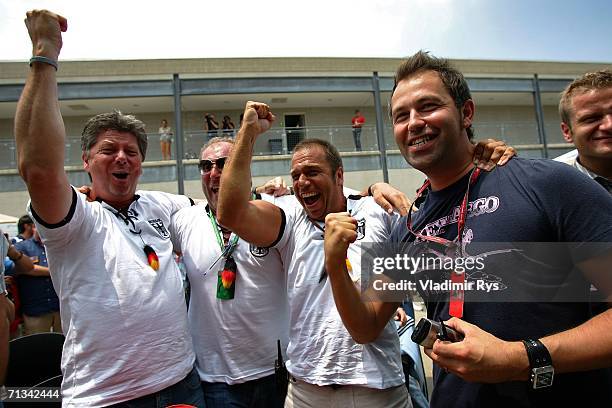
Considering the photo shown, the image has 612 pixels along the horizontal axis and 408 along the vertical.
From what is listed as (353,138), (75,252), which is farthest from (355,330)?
(353,138)

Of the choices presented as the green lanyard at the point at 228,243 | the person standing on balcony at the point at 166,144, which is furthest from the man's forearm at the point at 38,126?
the person standing on balcony at the point at 166,144

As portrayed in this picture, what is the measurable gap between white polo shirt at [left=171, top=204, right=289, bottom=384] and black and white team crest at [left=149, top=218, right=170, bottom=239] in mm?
236

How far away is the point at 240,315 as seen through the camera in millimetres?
2363

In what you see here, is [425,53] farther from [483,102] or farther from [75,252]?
[483,102]

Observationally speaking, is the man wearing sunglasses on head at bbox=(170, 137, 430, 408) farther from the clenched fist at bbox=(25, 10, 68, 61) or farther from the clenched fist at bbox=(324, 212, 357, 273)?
the clenched fist at bbox=(25, 10, 68, 61)

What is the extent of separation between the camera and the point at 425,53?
1812mm

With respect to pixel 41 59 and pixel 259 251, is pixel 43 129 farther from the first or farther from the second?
pixel 259 251

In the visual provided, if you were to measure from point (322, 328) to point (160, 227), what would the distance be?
1160 millimetres

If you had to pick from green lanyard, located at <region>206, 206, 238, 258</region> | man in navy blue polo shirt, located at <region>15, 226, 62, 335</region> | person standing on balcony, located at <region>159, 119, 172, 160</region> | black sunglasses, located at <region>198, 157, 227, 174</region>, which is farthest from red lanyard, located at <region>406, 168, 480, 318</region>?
person standing on balcony, located at <region>159, 119, 172, 160</region>

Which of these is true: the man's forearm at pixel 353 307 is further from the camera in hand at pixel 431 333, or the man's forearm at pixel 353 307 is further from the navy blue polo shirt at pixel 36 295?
the navy blue polo shirt at pixel 36 295

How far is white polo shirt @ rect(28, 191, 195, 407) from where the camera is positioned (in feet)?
6.31

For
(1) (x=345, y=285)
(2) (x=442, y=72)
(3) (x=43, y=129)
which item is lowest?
(1) (x=345, y=285)

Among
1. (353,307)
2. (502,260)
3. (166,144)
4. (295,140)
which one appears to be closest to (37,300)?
(353,307)

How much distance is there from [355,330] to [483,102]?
886 inches
